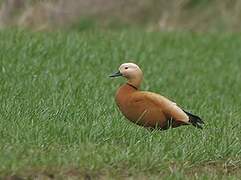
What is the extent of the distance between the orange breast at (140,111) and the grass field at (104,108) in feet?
0.32

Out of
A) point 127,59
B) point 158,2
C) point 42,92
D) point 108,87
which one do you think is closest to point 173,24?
point 158,2

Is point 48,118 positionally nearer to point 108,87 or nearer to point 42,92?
point 42,92

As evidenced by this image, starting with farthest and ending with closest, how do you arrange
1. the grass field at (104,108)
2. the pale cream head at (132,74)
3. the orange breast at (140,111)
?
the pale cream head at (132,74)
the orange breast at (140,111)
the grass field at (104,108)

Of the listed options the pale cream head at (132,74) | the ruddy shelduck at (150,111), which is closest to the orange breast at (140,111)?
the ruddy shelduck at (150,111)

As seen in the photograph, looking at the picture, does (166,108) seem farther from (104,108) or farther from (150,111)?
(104,108)

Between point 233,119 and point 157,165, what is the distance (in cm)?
236

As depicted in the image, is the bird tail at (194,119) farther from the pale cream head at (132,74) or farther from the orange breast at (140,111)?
the pale cream head at (132,74)

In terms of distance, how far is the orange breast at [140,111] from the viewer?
6996mm

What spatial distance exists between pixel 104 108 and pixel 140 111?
1199mm

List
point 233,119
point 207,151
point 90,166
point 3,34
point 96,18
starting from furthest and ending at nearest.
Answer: point 96,18
point 3,34
point 233,119
point 207,151
point 90,166

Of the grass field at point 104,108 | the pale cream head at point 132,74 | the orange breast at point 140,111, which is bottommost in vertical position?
the grass field at point 104,108

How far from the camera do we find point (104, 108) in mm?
8164

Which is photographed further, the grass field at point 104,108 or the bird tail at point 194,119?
the bird tail at point 194,119

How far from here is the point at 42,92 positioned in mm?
8586
